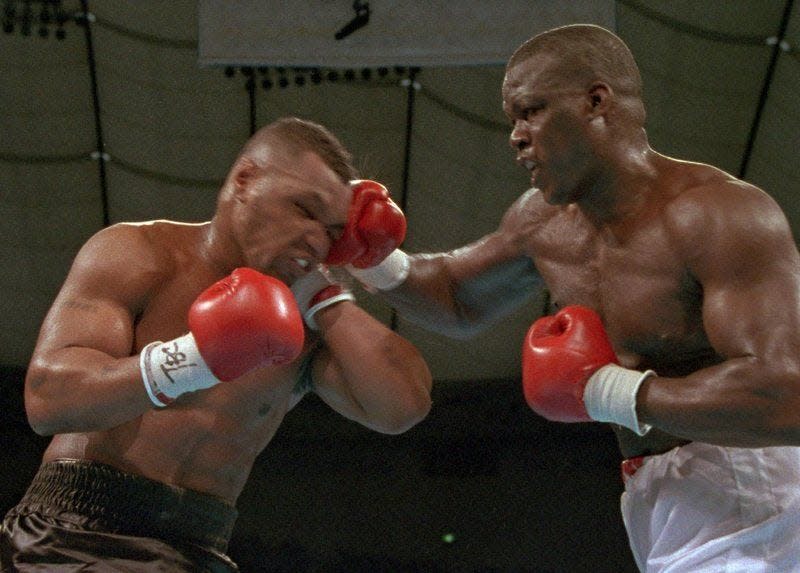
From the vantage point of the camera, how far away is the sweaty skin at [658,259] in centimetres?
213

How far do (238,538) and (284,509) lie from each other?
34 centimetres

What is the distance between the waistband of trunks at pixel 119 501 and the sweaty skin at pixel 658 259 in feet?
3.31

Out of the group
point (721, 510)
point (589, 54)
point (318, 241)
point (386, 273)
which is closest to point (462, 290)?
point (386, 273)

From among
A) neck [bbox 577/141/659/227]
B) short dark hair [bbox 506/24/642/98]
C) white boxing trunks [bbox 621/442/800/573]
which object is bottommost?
white boxing trunks [bbox 621/442/800/573]

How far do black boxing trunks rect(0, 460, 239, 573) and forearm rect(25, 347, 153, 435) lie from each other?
19 cm

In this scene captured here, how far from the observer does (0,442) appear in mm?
6941

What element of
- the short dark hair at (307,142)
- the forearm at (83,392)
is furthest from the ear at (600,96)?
the forearm at (83,392)

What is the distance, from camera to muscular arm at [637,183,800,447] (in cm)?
211

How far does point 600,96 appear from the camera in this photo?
98.6 inches

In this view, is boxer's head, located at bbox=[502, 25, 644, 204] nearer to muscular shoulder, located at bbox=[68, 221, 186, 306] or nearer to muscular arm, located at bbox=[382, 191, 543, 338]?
muscular arm, located at bbox=[382, 191, 543, 338]

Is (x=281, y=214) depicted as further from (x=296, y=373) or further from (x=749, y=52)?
(x=749, y=52)

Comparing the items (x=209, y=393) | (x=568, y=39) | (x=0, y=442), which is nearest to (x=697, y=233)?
(x=568, y=39)

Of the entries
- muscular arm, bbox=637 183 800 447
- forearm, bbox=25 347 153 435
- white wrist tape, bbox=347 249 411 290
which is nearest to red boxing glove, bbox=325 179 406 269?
white wrist tape, bbox=347 249 411 290

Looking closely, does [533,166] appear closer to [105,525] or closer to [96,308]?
[96,308]
